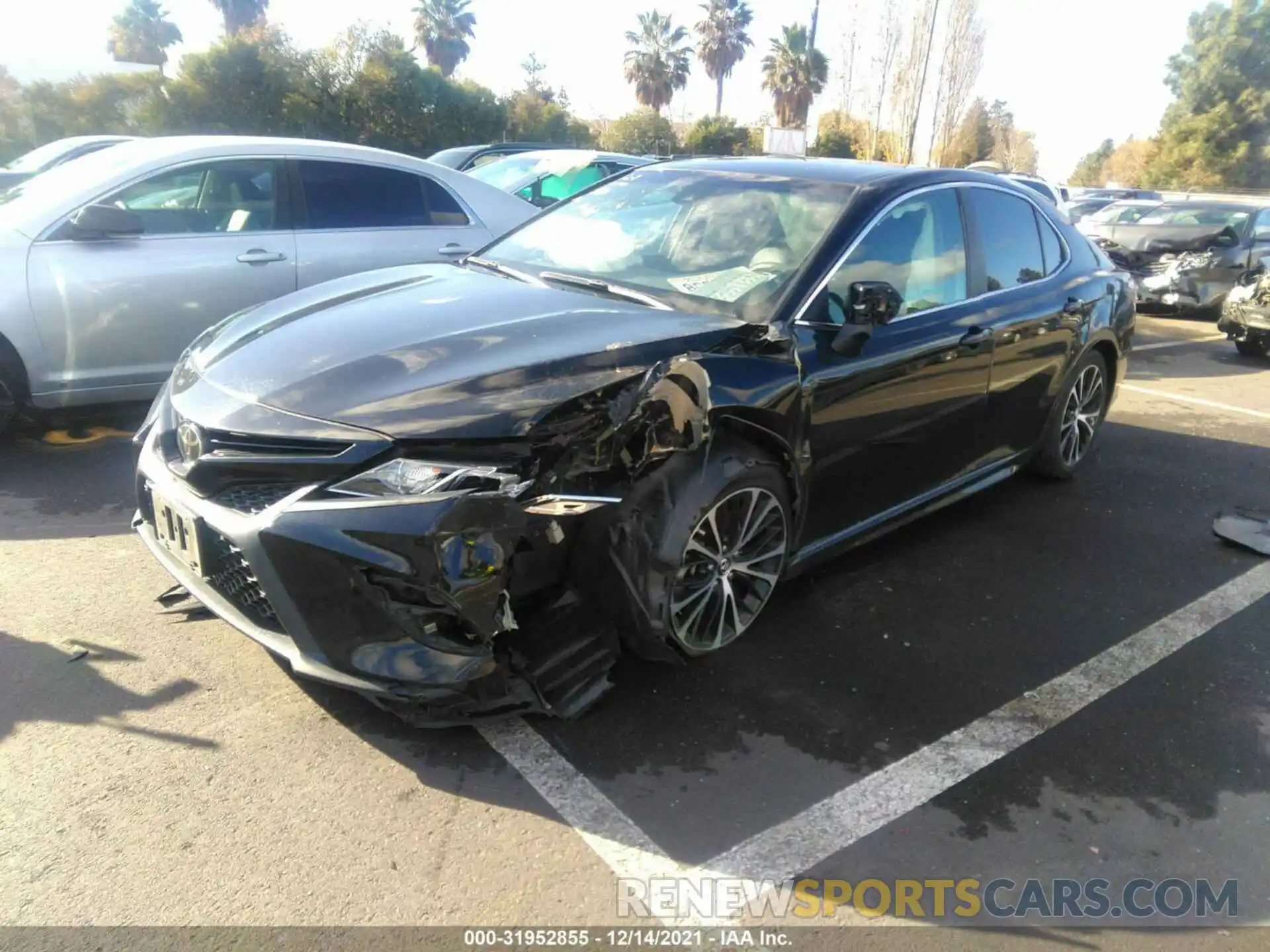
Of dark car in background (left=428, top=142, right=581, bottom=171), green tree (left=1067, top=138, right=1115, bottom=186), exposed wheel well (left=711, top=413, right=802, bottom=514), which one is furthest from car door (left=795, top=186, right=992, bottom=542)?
green tree (left=1067, top=138, right=1115, bottom=186)

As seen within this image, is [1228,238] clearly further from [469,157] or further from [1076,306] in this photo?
[469,157]

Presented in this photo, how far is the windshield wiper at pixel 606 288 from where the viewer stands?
3.44 metres

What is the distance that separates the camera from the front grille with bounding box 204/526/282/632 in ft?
8.57

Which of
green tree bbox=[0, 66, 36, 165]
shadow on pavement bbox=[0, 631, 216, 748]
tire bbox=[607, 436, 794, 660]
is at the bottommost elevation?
shadow on pavement bbox=[0, 631, 216, 748]

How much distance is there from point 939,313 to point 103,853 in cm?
353

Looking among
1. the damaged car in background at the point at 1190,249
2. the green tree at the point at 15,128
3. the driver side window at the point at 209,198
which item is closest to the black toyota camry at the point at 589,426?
the driver side window at the point at 209,198

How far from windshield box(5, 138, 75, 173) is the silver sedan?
494cm

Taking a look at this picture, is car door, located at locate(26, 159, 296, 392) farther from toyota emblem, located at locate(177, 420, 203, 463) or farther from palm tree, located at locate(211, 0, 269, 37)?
palm tree, located at locate(211, 0, 269, 37)

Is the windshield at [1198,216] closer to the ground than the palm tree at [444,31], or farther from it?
closer to the ground

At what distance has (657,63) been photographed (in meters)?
50.2

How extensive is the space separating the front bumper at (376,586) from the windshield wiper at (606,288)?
118cm

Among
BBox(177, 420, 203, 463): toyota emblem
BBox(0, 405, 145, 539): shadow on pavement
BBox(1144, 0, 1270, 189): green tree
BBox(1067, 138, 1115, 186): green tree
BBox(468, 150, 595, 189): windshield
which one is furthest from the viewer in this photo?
BBox(1067, 138, 1115, 186): green tree

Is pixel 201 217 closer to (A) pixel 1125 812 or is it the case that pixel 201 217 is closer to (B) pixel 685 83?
(A) pixel 1125 812

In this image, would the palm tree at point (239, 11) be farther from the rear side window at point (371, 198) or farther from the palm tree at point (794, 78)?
the rear side window at point (371, 198)
